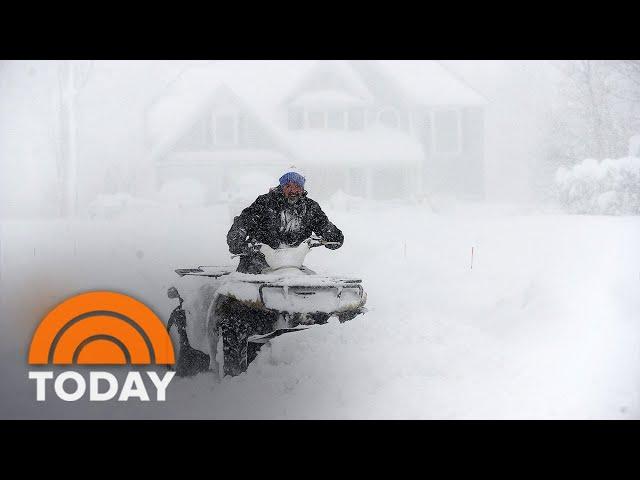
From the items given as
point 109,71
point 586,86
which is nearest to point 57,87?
point 109,71

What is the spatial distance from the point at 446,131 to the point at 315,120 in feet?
6.02

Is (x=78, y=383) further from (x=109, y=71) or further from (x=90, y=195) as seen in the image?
(x=109, y=71)

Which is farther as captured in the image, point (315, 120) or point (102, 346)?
point (315, 120)

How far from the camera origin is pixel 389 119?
1262 cm

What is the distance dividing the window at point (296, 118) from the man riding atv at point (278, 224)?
3485mm

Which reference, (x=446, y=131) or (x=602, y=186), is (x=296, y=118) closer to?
(x=446, y=131)

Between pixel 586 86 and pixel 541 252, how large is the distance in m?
2.39

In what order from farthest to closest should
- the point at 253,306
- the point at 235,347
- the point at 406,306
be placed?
the point at 406,306
the point at 235,347
the point at 253,306

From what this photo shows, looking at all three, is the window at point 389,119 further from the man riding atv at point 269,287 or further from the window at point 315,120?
the man riding atv at point 269,287

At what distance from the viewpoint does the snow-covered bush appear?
11.9m

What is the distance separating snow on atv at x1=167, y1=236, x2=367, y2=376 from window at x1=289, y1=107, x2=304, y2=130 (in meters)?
3.54

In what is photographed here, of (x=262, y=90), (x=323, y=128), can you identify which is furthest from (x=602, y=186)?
(x=262, y=90)

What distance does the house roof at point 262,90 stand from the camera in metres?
12.2

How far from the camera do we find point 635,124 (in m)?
12.0
